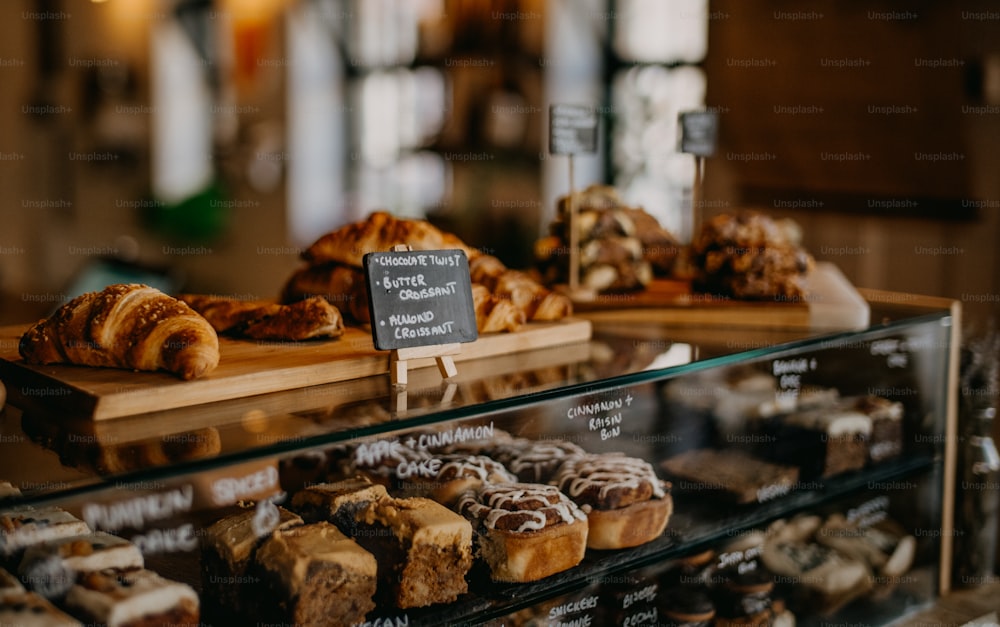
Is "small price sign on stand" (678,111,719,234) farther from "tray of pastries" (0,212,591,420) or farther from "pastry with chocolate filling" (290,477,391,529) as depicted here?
"pastry with chocolate filling" (290,477,391,529)

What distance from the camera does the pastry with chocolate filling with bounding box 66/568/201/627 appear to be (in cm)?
145

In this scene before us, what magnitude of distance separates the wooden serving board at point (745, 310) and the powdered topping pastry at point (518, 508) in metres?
0.75

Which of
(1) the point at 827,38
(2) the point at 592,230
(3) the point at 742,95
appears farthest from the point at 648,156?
(2) the point at 592,230

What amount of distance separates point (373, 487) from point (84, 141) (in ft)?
20.8

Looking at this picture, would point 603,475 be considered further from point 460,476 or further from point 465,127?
point 465,127

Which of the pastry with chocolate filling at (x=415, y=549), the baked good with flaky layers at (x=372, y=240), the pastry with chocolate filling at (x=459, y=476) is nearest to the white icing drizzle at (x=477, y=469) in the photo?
the pastry with chocolate filling at (x=459, y=476)

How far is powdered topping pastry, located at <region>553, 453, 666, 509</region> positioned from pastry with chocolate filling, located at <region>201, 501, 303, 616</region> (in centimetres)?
70

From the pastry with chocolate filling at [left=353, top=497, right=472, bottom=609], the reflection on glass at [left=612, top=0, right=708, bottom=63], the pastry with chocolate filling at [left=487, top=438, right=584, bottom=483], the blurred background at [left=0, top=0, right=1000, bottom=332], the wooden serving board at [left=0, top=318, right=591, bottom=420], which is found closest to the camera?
the wooden serving board at [left=0, top=318, right=591, bottom=420]

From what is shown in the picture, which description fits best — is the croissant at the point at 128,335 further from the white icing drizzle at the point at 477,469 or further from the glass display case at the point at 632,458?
the white icing drizzle at the point at 477,469

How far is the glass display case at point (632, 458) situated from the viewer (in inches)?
60.2

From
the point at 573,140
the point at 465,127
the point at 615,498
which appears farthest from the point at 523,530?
the point at 465,127

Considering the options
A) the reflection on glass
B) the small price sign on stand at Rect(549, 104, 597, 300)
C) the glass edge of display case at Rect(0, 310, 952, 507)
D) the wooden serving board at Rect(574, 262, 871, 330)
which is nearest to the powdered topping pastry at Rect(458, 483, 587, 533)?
the glass edge of display case at Rect(0, 310, 952, 507)

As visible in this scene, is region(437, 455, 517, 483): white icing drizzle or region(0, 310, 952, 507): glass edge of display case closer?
region(0, 310, 952, 507): glass edge of display case

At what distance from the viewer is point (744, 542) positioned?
244cm
